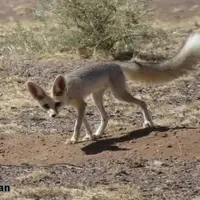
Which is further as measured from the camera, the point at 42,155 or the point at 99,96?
the point at 99,96

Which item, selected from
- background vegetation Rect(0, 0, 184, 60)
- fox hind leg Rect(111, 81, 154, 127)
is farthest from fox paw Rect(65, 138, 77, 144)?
background vegetation Rect(0, 0, 184, 60)

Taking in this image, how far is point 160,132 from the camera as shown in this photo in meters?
9.55

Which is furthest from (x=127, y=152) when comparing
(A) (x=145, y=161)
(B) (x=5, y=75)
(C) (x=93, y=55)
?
(C) (x=93, y=55)

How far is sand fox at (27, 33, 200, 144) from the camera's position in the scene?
9.44 m

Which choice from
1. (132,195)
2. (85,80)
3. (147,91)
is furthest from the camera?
(147,91)

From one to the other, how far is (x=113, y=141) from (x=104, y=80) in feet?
3.40

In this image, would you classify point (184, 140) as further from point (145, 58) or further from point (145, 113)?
point (145, 58)

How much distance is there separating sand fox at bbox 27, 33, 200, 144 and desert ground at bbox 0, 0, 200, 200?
1.58 ft

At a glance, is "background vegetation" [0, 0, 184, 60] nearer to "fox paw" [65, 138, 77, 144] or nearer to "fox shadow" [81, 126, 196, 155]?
"fox shadow" [81, 126, 196, 155]

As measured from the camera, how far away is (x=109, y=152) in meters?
8.91

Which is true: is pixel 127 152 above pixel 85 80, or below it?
below

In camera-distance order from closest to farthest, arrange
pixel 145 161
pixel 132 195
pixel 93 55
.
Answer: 1. pixel 132 195
2. pixel 145 161
3. pixel 93 55

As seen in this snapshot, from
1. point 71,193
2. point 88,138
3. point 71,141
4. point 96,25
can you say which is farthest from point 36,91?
point 96,25

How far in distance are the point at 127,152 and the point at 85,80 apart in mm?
1582
